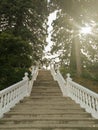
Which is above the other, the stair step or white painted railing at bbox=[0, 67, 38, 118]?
white painted railing at bbox=[0, 67, 38, 118]

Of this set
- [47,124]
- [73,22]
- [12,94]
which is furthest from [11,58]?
[73,22]

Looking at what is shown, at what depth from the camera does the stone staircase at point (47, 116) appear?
6.83 metres

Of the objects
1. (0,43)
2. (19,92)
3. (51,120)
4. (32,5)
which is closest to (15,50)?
(0,43)

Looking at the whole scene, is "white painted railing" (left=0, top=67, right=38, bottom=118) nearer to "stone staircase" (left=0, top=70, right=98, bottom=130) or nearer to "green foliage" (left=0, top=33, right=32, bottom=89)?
"stone staircase" (left=0, top=70, right=98, bottom=130)

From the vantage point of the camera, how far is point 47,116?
25.6 ft

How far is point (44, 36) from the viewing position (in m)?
24.6

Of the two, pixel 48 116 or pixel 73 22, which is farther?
pixel 73 22

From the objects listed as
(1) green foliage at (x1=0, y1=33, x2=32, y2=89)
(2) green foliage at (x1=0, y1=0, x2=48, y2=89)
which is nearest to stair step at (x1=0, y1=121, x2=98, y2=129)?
(1) green foliage at (x1=0, y1=33, x2=32, y2=89)

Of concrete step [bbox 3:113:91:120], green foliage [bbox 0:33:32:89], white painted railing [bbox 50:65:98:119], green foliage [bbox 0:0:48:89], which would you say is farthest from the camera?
green foliage [bbox 0:0:48:89]

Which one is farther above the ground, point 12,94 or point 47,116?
point 12,94

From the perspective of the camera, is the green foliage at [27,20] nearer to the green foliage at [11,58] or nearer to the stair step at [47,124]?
the green foliage at [11,58]

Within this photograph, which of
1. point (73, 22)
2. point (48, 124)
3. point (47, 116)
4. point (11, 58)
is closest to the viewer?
point (48, 124)

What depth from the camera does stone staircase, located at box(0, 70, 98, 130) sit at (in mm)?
6832

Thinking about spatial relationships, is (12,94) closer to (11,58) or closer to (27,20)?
(11,58)
